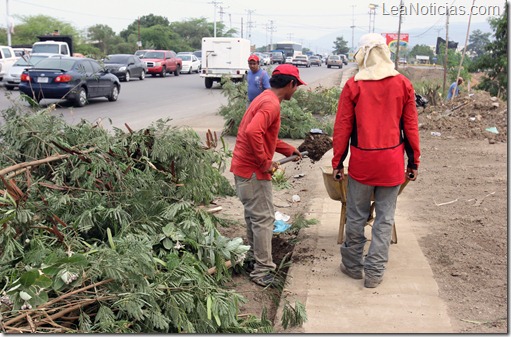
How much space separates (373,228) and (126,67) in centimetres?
2889

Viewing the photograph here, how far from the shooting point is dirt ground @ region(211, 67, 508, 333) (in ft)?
14.9

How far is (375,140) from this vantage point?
183 inches

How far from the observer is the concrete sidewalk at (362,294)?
407 cm

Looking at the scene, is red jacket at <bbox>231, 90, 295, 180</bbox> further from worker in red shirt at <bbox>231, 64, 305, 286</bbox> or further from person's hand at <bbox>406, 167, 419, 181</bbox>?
person's hand at <bbox>406, 167, 419, 181</bbox>

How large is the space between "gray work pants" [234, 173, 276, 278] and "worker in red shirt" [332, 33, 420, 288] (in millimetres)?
641

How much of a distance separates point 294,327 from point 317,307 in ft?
1.22

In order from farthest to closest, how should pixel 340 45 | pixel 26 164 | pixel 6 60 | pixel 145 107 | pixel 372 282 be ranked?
pixel 340 45, pixel 6 60, pixel 145 107, pixel 372 282, pixel 26 164

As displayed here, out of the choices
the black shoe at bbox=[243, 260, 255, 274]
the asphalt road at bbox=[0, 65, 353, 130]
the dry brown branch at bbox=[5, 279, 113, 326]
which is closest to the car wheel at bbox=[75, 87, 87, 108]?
the asphalt road at bbox=[0, 65, 353, 130]

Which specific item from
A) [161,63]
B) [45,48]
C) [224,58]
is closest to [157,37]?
[161,63]

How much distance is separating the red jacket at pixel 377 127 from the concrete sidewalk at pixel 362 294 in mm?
842

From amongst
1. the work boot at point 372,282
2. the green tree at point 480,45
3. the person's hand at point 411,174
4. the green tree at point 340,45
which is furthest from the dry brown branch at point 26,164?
the green tree at point 340,45

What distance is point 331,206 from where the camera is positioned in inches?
290

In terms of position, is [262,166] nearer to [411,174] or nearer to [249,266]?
[249,266]

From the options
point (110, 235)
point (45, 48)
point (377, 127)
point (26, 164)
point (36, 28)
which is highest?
point (36, 28)
